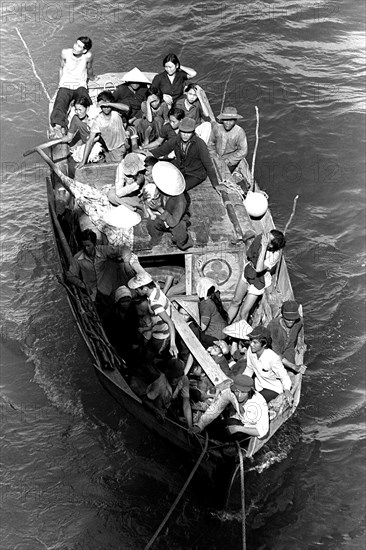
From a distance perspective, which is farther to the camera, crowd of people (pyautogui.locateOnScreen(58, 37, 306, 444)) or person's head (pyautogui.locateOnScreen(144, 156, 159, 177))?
person's head (pyautogui.locateOnScreen(144, 156, 159, 177))

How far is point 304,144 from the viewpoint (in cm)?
1644

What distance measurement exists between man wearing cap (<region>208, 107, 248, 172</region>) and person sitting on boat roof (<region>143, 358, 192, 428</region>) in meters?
3.94

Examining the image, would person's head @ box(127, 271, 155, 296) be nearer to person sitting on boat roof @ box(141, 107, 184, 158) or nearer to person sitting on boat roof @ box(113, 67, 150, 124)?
person sitting on boat roof @ box(141, 107, 184, 158)

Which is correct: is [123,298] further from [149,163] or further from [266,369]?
[149,163]

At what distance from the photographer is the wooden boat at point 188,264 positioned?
9.12 metres

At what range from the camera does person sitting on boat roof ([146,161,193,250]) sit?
990 centimetres

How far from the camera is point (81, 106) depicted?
37.5ft

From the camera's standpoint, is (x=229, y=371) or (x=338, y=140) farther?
(x=338, y=140)

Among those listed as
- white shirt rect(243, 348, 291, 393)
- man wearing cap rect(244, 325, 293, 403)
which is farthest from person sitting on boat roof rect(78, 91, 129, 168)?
white shirt rect(243, 348, 291, 393)

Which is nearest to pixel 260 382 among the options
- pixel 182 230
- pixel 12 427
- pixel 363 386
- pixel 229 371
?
pixel 229 371

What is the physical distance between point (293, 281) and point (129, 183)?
162 inches

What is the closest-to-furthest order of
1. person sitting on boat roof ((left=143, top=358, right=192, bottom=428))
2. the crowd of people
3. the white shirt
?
the white shirt → the crowd of people → person sitting on boat roof ((left=143, top=358, right=192, bottom=428))

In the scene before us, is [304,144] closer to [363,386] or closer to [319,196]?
[319,196]

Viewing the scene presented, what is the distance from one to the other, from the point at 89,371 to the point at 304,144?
7695mm
